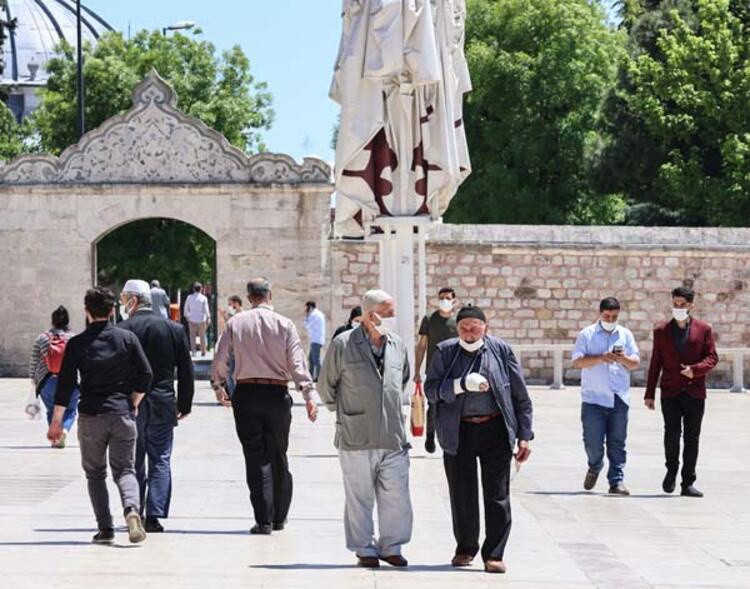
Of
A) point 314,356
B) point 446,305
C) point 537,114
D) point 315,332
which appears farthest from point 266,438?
point 537,114

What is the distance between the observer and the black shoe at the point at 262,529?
1112 cm

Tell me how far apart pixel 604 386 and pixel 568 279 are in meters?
16.2

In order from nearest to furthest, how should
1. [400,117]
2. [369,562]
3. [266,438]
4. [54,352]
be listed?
[369,562] < [266,438] < [54,352] < [400,117]

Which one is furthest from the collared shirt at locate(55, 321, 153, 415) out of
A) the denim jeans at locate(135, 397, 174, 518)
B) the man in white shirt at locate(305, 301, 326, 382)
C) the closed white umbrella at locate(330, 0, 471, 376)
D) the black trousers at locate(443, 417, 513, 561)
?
the man in white shirt at locate(305, 301, 326, 382)

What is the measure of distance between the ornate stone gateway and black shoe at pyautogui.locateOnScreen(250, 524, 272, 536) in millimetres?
19149

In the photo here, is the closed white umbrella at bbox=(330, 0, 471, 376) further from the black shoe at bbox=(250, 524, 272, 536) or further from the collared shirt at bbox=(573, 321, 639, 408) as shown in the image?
the black shoe at bbox=(250, 524, 272, 536)

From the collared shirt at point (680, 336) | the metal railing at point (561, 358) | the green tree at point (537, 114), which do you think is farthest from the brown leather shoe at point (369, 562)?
the green tree at point (537, 114)

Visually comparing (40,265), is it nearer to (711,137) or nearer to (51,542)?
(711,137)

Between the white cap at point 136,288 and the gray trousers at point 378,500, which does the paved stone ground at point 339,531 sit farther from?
the white cap at point 136,288

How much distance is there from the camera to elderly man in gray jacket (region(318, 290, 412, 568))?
991 centimetres

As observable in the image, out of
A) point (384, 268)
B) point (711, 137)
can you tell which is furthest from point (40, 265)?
point (711, 137)

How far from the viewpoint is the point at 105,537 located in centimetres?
1054

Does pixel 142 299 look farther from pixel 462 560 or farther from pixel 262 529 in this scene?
pixel 462 560

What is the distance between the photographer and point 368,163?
18.5 m
